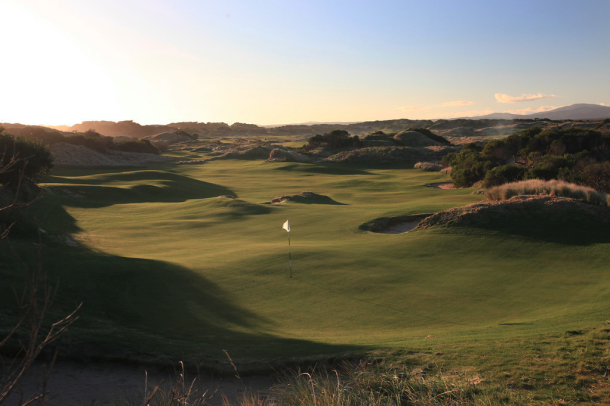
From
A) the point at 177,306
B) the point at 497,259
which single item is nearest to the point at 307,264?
the point at 177,306

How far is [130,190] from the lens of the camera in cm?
3547

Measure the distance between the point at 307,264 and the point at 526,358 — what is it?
8.16 metres

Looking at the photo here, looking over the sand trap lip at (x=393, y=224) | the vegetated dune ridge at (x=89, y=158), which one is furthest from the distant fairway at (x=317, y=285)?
the vegetated dune ridge at (x=89, y=158)

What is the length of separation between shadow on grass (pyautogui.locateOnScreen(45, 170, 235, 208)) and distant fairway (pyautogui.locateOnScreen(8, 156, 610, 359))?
8.75 metres

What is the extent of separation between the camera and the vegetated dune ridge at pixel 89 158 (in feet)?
172

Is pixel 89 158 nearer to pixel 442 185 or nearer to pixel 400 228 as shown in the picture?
pixel 442 185

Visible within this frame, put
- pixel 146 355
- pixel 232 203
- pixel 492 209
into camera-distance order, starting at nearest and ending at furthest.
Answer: pixel 146 355 → pixel 492 209 → pixel 232 203

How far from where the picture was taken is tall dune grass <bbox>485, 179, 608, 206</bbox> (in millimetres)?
20469

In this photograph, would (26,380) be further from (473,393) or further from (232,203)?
(232,203)

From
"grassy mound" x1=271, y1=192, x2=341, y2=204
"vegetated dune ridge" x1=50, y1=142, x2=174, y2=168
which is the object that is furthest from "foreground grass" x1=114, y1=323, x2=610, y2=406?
"vegetated dune ridge" x1=50, y1=142, x2=174, y2=168

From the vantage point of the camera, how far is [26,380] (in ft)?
22.2

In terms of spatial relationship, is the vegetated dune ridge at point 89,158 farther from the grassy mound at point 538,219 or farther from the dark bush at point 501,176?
the grassy mound at point 538,219

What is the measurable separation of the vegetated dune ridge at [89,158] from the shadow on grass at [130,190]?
36.9ft

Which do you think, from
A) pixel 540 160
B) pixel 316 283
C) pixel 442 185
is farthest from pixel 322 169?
pixel 316 283
